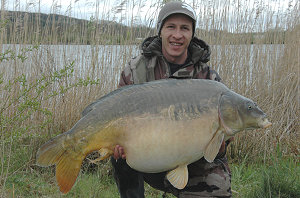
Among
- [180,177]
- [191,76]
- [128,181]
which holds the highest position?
[191,76]

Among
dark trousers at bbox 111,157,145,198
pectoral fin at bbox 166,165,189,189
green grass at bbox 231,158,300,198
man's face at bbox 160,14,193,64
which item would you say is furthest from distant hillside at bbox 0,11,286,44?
pectoral fin at bbox 166,165,189,189

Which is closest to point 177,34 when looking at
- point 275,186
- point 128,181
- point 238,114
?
point 238,114

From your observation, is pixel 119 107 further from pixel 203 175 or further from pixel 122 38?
pixel 122 38

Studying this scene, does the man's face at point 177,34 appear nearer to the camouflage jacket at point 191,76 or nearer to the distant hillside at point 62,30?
the camouflage jacket at point 191,76

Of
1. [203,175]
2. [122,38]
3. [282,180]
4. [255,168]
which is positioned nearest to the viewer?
[203,175]

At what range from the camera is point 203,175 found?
2250mm

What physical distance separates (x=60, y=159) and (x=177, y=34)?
45.0 inches

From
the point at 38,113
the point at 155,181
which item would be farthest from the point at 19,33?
the point at 155,181

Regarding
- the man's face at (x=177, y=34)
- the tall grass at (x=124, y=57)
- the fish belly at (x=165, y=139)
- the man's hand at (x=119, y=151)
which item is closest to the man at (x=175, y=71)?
the man's face at (x=177, y=34)

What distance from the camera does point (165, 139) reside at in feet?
5.90

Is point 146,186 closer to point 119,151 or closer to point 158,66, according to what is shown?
point 158,66

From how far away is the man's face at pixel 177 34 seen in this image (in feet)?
7.95

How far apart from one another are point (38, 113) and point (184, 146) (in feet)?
7.80

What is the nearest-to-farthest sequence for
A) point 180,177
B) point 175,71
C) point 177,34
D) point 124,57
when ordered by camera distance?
1. point 180,177
2. point 177,34
3. point 175,71
4. point 124,57
